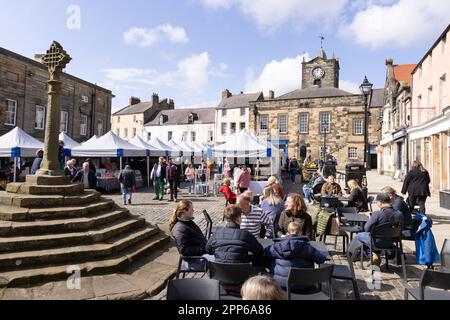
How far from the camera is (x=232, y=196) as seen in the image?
373 inches

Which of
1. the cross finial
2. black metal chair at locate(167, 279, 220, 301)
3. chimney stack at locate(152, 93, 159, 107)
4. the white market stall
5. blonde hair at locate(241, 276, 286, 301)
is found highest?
chimney stack at locate(152, 93, 159, 107)

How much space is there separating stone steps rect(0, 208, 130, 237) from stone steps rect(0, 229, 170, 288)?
2.51ft

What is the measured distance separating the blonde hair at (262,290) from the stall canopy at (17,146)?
14345 mm

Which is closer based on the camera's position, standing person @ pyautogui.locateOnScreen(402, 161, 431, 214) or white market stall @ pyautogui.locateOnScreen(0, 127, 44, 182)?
standing person @ pyautogui.locateOnScreen(402, 161, 431, 214)

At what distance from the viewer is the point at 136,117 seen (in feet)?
172

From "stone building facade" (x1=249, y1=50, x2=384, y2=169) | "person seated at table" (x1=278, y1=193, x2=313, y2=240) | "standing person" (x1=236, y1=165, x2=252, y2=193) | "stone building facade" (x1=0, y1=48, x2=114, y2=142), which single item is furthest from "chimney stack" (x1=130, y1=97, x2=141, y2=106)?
"person seated at table" (x1=278, y1=193, x2=313, y2=240)

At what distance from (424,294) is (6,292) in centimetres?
524

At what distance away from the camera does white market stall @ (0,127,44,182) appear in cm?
1366

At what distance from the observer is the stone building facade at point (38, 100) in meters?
19.4

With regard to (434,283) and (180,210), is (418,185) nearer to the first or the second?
(434,283)

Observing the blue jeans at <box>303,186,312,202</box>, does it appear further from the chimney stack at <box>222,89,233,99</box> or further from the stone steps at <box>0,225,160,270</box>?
the chimney stack at <box>222,89,233,99</box>
